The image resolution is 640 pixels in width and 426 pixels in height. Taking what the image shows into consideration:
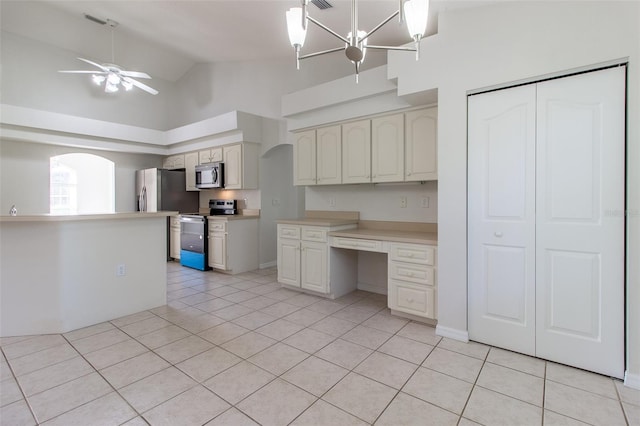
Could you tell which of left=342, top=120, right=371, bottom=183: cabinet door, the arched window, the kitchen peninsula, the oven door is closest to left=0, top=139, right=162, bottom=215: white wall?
A: the arched window

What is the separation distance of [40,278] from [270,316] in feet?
6.91

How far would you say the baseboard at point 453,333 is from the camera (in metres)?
2.63

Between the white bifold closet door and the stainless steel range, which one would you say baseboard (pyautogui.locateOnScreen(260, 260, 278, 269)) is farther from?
the white bifold closet door

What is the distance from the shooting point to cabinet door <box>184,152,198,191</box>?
6077 millimetres

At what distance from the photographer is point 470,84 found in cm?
253

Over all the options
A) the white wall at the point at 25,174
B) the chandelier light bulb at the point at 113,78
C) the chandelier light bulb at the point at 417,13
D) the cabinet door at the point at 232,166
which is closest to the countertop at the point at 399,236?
the chandelier light bulb at the point at 417,13

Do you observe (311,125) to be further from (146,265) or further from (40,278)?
(40,278)

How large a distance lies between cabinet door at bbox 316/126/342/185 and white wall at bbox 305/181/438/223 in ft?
A: 1.09

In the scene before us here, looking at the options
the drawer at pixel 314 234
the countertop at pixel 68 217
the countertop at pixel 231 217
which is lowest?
the drawer at pixel 314 234

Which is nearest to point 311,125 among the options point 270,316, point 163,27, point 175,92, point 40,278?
point 270,316

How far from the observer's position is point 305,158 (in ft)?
14.0

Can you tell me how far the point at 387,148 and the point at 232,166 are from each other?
2938 millimetres

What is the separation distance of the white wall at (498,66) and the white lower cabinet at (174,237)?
189 inches

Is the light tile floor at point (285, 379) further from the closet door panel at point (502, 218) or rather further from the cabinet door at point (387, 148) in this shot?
the cabinet door at point (387, 148)
